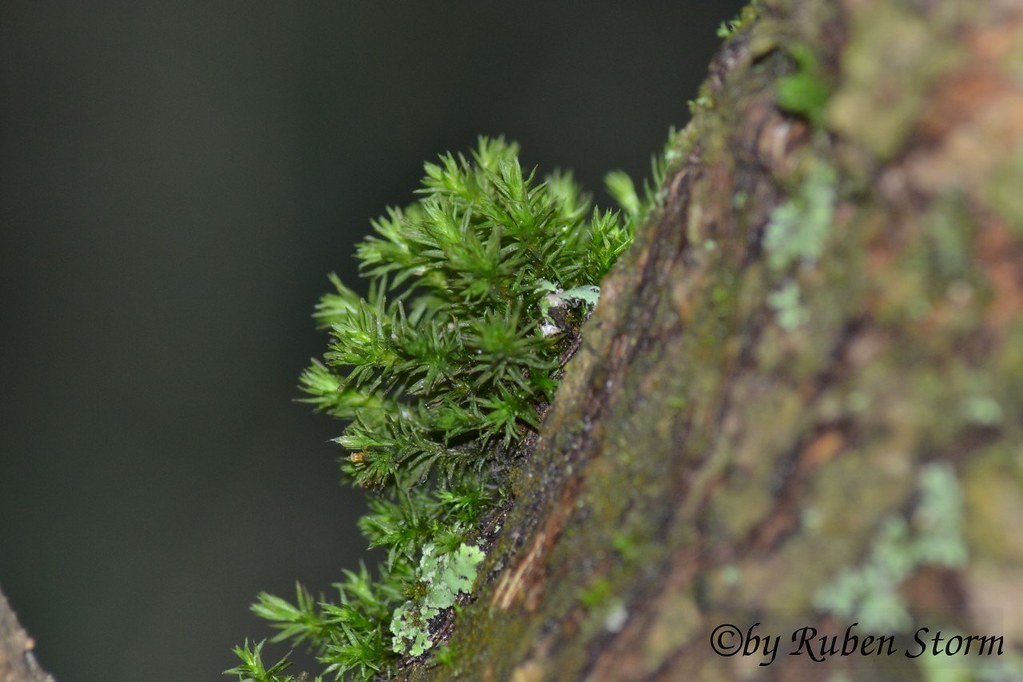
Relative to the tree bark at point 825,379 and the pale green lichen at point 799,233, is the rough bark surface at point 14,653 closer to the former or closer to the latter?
the tree bark at point 825,379

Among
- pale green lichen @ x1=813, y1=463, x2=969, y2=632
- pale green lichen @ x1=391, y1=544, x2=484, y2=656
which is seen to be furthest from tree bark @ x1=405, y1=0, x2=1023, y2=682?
pale green lichen @ x1=391, y1=544, x2=484, y2=656

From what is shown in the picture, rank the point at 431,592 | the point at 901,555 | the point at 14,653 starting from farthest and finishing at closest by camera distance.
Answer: the point at 431,592
the point at 14,653
the point at 901,555

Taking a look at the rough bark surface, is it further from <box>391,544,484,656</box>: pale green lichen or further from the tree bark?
the tree bark

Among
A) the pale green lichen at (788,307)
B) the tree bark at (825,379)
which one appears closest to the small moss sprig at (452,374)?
the tree bark at (825,379)

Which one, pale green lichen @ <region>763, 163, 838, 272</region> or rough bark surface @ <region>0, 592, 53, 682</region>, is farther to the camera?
rough bark surface @ <region>0, 592, 53, 682</region>

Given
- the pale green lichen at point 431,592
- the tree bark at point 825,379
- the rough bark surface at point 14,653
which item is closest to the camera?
the tree bark at point 825,379

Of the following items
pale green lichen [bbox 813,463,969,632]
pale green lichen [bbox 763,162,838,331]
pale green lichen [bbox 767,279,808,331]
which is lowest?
pale green lichen [bbox 813,463,969,632]

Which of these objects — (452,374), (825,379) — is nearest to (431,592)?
(452,374)

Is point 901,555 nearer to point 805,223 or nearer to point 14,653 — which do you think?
point 805,223

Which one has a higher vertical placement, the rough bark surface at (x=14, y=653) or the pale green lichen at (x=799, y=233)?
the rough bark surface at (x=14, y=653)
